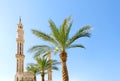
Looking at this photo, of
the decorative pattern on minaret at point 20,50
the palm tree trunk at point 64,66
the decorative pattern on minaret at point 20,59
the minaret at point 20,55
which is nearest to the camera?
the palm tree trunk at point 64,66

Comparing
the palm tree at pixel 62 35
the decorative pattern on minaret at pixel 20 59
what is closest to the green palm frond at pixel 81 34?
the palm tree at pixel 62 35

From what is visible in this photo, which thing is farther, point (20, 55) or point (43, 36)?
point (20, 55)

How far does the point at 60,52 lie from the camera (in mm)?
22484

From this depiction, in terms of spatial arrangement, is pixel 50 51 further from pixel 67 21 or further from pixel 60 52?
pixel 67 21

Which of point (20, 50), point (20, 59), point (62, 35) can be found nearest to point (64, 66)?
point (62, 35)

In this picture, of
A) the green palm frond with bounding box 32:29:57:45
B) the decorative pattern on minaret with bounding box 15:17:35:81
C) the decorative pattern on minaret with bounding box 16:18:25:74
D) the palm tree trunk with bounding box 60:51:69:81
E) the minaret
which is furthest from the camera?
the decorative pattern on minaret with bounding box 16:18:25:74

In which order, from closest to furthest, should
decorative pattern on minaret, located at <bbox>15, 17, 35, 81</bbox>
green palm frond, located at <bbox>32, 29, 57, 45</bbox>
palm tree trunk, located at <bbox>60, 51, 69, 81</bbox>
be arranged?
palm tree trunk, located at <bbox>60, 51, 69, 81</bbox> < green palm frond, located at <bbox>32, 29, 57, 45</bbox> < decorative pattern on minaret, located at <bbox>15, 17, 35, 81</bbox>

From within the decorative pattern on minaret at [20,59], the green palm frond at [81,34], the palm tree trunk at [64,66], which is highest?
the decorative pattern on minaret at [20,59]

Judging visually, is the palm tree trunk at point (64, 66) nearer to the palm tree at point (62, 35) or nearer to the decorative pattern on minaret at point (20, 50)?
the palm tree at point (62, 35)

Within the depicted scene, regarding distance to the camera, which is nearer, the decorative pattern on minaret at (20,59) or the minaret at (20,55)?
the decorative pattern on minaret at (20,59)

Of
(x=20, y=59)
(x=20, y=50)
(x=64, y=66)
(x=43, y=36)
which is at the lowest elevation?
(x=64, y=66)

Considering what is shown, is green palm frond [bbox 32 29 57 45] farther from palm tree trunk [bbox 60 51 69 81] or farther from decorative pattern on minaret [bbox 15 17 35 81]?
decorative pattern on minaret [bbox 15 17 35 81]

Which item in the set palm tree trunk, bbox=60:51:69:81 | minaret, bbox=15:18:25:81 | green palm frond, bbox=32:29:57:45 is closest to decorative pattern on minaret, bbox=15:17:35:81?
minaret, bbox=15:18:25:81

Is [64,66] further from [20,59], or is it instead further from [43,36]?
[20,59]
